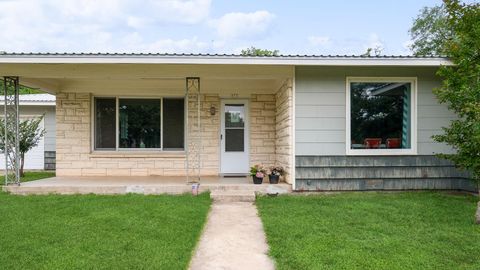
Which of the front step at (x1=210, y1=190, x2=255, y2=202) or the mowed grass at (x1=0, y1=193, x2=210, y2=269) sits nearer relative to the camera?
the mowed grass at (x1=0, y1=193, x2=210, y2=269)

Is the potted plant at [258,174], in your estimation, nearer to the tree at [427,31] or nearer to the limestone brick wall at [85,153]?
the limestone brick wall at [85,153]

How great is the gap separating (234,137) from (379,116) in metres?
3.38

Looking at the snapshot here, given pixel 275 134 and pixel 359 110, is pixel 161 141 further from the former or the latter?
pixel 359 110

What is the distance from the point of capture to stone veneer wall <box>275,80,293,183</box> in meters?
7.27

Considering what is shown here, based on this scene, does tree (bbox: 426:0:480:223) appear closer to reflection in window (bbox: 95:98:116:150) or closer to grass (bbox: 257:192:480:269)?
grass (bbox: 257:192:480:269)

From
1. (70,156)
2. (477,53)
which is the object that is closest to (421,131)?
(477,53)

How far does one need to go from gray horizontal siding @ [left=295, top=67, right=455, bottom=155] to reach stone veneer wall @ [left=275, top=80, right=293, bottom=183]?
150 mm

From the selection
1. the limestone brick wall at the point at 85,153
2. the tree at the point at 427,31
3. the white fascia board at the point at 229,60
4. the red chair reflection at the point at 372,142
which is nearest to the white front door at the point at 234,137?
the limestone brick wall at the point at 85,153

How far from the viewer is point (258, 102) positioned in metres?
9.10

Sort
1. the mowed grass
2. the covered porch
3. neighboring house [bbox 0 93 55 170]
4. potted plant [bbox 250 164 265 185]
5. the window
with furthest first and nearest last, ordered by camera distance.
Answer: neighboring house [bbox 0 93 55 170]
the window
the covered porch
potted plant [bbox 250 164 265 185]
the mowed grass

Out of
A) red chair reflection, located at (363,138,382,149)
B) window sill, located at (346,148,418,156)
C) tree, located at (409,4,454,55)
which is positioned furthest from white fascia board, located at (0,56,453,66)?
tree, located at (409,4,454,55)

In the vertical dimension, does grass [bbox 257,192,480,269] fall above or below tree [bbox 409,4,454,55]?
below

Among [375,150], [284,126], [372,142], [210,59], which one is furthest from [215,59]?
[375,150]

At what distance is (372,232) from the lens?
4.40 metres
